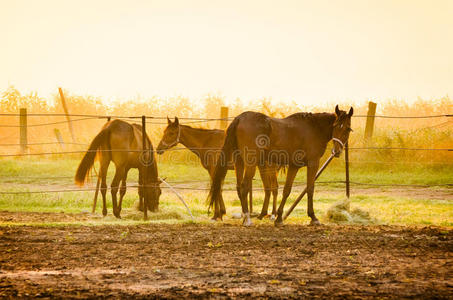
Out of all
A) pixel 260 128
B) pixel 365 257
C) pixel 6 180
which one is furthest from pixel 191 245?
pixel 6 180

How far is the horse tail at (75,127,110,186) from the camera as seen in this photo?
10000 millimetres

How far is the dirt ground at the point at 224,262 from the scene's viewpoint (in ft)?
14.4

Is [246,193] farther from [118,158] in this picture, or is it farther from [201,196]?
[201,196]

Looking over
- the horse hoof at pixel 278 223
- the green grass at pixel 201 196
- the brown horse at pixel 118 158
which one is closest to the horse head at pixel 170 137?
the brown horse at pixel 118 158

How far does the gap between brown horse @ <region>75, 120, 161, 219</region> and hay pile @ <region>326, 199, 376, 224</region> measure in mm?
3180

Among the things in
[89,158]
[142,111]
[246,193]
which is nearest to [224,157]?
[246,193]

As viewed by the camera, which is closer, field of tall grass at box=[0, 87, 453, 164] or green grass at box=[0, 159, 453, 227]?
green grass at box=[0, 159, 453, 227]

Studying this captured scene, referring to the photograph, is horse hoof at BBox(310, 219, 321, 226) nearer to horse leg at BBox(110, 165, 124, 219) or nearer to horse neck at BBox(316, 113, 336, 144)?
horse neck at BBox(316, 113, 336, 144)

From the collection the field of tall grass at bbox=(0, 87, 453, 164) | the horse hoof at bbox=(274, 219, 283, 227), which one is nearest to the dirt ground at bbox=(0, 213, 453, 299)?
the horse hoof at bbox=(274, 219, 283, 227)

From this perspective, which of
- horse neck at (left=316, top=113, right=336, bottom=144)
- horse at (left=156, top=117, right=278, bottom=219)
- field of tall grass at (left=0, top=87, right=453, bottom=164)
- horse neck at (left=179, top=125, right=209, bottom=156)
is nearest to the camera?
horse neck at (left=316, top=113, right=336, bottom=144)

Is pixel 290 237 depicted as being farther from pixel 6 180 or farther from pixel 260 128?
pixel 6 180

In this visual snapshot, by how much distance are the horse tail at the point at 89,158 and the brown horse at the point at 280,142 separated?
2487 mm

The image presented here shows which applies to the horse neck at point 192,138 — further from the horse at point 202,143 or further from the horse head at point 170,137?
the horse head at point 170,137

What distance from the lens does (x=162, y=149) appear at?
10.4 meters
